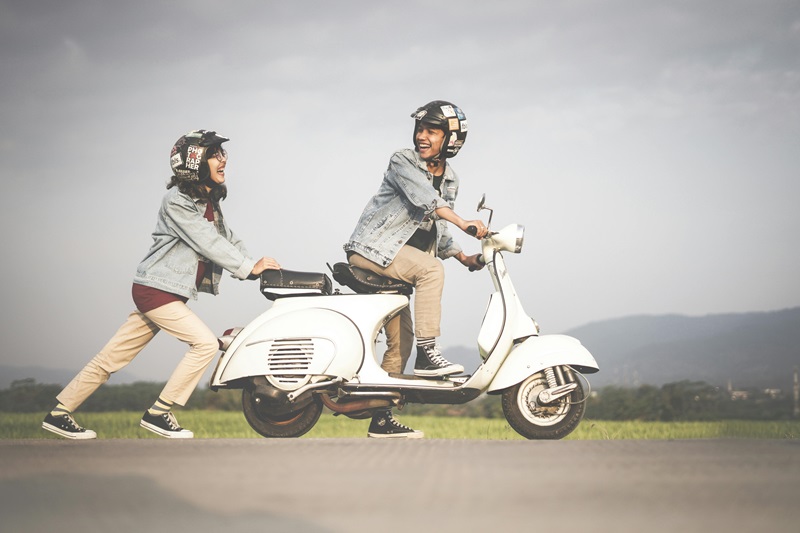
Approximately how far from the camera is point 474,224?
5.58 meters

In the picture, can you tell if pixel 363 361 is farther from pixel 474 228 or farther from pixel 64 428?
pixel 64 428

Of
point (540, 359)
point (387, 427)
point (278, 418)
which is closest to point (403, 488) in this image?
point (540, 359)

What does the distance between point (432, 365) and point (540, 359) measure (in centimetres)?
67

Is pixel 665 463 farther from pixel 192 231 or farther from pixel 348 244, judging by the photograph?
pixel 192 231

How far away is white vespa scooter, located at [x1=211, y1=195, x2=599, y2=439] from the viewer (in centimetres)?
546

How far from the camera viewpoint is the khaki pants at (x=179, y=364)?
18.5ft

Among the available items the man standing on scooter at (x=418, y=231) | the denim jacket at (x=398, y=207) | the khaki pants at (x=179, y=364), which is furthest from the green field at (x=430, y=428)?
the denim jacket at (x=398, y=207)

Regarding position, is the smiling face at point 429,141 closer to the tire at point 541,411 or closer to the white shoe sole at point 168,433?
the tire at point 541,411

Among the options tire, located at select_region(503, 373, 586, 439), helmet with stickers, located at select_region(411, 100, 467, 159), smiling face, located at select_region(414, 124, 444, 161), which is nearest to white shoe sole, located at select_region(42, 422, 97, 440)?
tire, located at select_region(503, 373, 586, 439)

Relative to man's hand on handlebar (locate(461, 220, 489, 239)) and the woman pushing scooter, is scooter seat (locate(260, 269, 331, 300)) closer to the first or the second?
the woman pushing scooter

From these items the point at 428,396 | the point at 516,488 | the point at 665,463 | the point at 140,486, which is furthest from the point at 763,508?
the point at 428,396

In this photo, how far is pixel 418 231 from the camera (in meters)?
6.05

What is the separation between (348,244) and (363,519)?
336 centimetres

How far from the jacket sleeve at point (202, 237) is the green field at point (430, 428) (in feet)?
4.60
